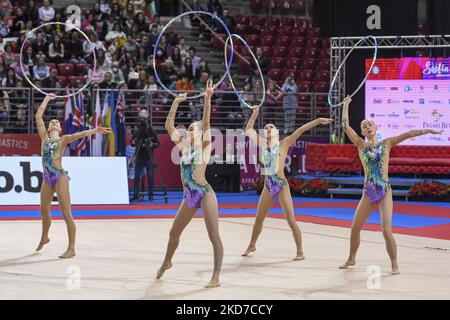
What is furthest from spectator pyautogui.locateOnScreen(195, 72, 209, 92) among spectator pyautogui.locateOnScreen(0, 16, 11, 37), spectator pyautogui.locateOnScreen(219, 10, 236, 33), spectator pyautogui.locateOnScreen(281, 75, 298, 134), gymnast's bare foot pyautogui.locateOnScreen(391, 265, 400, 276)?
gymnast's bare foot pyautogui.locateOnScreen(391, 265, 400, 276)

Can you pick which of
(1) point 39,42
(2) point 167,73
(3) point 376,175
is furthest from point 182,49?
(3) point 376,175

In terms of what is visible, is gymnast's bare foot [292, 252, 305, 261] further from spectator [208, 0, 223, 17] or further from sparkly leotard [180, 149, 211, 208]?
spectator [208, 0, 223, 17]

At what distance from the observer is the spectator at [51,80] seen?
19609 mm

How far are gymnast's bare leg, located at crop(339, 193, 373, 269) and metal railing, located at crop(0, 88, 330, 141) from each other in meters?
10.9

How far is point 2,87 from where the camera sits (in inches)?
754

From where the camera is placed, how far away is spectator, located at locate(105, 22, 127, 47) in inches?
852

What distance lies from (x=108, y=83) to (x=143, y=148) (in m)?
2.25

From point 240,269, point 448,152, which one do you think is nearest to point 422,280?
point 240,269

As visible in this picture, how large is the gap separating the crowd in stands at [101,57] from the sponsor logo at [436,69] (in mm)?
3873

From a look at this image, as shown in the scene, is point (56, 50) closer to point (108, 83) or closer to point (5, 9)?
point (108, 83)

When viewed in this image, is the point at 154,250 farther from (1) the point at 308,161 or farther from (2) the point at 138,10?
(2) the point at 138,10

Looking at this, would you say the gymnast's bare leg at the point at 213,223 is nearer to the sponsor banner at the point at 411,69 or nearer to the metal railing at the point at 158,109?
the metal railing at the point at 158,109

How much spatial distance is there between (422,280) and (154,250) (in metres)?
3.90

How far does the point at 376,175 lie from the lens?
9.20 m
